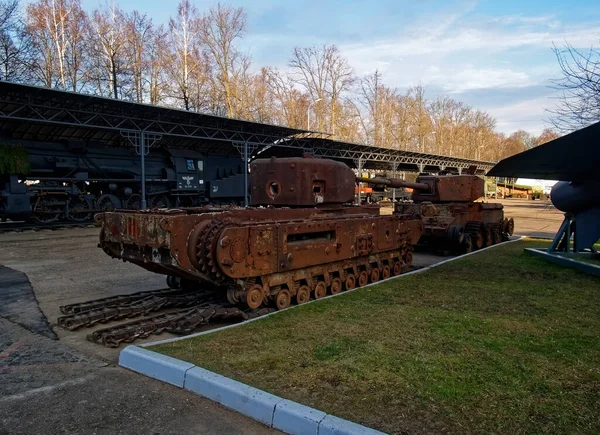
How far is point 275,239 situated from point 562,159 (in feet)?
16.2

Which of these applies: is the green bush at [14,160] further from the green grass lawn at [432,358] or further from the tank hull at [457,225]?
the green grass lawn at [432,358]

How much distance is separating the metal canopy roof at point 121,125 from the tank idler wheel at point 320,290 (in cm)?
1432

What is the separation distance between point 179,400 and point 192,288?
14.5ft

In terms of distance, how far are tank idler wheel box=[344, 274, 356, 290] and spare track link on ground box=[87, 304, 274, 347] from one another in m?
2.00

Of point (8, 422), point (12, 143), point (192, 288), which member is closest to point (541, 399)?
point (8, 422)

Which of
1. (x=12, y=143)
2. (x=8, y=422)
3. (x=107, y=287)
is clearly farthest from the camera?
(x=12, y=143)

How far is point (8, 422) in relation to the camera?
378 cm

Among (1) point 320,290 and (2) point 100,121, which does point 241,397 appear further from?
(2) point 100,121

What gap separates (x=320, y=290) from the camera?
26.5 feet

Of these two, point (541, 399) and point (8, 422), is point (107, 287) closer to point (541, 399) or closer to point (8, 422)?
point (8, 422)

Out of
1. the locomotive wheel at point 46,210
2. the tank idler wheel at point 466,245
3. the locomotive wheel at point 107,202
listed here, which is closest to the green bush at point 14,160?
the locomotive wheel at point 46,210

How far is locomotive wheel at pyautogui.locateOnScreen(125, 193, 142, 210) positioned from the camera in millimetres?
23980

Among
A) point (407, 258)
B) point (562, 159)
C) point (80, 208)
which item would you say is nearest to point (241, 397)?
point (562, 159)

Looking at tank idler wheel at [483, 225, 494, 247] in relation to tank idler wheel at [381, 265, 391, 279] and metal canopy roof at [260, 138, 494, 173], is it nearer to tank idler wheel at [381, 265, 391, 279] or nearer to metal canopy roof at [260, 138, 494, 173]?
tank idler wheel at [381, 265, 391, 279]
